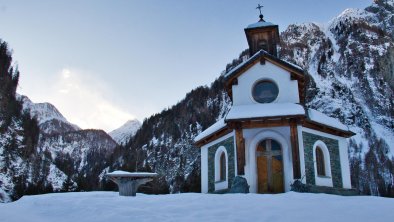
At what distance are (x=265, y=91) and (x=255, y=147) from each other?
3095 mm

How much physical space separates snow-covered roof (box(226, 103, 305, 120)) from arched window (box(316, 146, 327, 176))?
257 cm

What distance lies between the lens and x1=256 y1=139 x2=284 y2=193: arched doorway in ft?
53.2

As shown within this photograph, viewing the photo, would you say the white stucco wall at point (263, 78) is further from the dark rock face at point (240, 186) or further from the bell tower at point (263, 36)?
the dark rock face at point (240, 186)

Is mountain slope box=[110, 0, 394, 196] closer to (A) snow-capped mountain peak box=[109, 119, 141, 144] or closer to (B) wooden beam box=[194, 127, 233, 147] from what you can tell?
(B) wooden beam box=[194, 127, 233, 147]

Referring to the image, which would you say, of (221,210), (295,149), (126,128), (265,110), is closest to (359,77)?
(265,110)

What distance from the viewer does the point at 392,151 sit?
6122 centimetres

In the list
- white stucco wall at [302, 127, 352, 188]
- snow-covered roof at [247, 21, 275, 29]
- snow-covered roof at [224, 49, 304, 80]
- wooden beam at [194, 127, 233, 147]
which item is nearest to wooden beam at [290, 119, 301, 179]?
white stucco wall at [302, 127, 352, 188]

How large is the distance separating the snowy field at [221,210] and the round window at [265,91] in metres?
6.99

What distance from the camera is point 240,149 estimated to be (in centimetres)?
1603

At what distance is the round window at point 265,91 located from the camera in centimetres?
1798

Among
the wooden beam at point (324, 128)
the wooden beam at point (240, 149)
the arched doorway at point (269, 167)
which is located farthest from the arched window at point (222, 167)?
the wooden beam at point (324, 128)

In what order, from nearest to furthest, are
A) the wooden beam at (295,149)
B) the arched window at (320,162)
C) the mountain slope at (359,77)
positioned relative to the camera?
the wooden beam at (295,149)
the arched window at (320,162)
the mountain slope at (359,77)

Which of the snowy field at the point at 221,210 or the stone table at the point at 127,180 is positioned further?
the stone table at the point at 127,180

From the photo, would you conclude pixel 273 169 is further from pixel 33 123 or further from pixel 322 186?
pixel 33 123
